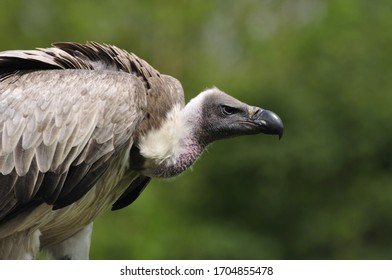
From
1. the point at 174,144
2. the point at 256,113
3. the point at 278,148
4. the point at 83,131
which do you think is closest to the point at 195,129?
the point at 174,144

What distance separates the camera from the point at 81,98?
8594 mm

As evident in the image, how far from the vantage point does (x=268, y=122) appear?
9008 mm

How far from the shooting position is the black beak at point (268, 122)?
353 inches

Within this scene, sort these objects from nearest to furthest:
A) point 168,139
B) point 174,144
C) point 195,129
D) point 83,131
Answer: point 83,131, point 168,139, point 174,144, point 195,129

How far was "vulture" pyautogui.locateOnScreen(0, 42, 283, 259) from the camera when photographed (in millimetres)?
8516

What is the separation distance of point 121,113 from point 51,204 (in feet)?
2.71

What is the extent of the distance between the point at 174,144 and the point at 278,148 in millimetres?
14804

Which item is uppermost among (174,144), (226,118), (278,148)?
(226,118)

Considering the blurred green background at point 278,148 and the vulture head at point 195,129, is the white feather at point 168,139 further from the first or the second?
the blurred green background at point 278,148

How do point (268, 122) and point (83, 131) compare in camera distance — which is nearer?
point (83, 131)

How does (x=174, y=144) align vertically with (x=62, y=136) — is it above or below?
below

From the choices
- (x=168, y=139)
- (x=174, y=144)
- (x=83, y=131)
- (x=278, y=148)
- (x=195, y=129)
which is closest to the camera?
(x=83, y=131)

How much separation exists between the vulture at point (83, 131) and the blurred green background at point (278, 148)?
9968 millimetres

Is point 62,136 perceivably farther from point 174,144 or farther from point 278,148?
point 278,148
